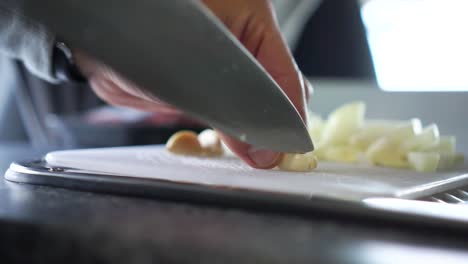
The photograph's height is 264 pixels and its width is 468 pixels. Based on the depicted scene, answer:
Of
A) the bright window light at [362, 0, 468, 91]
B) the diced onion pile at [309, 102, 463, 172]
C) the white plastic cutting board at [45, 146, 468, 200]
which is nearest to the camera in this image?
the white plastic cutting board at [45, 146, 468, 200]

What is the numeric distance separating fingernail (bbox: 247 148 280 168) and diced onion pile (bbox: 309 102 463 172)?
194mm

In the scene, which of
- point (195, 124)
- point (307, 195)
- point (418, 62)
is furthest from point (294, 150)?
point (195, 124)

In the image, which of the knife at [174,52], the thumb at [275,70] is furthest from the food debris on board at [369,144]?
Answer: the knife at [174,52]

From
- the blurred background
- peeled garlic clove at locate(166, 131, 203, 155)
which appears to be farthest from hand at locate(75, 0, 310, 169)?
the blurred background

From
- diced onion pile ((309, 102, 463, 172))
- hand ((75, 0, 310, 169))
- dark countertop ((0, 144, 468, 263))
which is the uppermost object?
hand ((75, 0, 310, 169))

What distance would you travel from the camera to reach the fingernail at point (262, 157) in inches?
19.1

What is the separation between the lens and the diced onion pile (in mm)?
645

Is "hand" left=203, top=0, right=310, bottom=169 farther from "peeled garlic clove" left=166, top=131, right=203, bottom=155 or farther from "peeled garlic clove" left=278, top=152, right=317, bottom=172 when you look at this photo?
"peeled garlic clove" left=166, top=131, right=203, bottom=155

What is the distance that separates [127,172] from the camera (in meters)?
0.48

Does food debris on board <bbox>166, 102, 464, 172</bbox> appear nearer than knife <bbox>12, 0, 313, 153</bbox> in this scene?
No

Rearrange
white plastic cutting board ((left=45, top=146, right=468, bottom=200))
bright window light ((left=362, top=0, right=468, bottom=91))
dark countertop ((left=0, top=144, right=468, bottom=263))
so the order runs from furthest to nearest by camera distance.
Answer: bright window light ((left=362, top=0, right=468, bottom=91)), white plastic cutting board ((left=45, top=146, right=468, bottom=200)), dark countertop ((left=0, top=144, right=468, bottom=263))

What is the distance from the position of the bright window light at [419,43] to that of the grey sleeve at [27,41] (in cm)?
81

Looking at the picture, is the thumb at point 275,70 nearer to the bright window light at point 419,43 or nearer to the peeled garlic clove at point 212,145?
the peeled garlic clove at point 212,145

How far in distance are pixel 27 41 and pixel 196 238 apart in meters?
0.36
